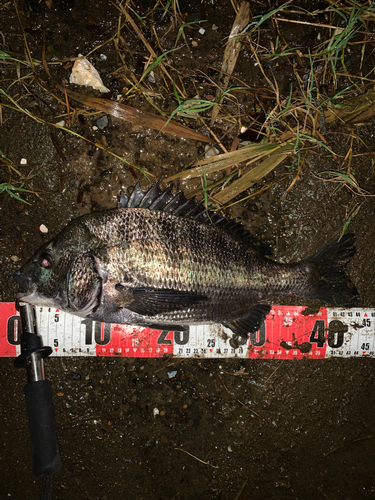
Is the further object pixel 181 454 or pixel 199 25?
pixel 181 454

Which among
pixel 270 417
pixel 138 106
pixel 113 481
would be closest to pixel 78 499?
pixel 113 481

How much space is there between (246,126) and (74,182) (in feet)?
5.99

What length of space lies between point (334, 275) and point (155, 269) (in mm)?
1731

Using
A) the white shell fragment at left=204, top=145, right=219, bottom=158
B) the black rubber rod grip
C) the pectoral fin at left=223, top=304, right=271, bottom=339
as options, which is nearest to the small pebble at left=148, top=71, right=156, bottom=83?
the white shell fragment at left=204, top=145, right=219, bottom=158

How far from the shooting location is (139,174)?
307 cm

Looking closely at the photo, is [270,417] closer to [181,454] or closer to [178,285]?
[181,454]

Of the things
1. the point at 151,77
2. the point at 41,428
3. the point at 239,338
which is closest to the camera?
the point at 41,428

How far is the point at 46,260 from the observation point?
2.52 metres

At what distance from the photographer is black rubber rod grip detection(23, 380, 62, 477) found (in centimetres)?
242

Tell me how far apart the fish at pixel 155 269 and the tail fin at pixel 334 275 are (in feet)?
0.29

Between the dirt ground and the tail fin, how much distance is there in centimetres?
29

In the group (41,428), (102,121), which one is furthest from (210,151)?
(41,428)

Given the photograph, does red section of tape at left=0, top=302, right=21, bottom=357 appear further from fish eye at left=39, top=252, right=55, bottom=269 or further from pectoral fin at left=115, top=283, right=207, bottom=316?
pectoral fin at left=115, top=283, right=207, bottom=316

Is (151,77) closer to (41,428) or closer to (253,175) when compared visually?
(253,175)
